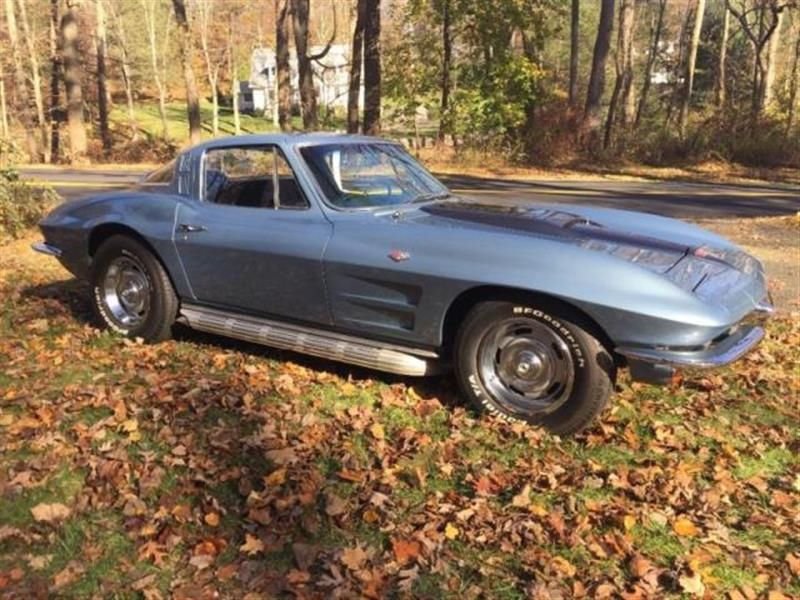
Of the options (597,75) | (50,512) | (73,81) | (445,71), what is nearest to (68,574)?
(50,512)

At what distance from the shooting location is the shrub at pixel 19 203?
34.4ft

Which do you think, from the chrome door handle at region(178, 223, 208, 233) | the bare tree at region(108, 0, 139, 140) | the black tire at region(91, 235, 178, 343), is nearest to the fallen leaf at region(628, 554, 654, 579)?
the chrome door handle at region(178, 223, 208, 233)

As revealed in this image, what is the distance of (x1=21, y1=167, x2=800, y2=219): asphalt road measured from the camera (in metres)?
13.5

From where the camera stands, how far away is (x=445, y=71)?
26.2 metres

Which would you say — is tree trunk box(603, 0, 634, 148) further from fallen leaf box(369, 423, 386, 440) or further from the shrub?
fallen leaf box(369, 423, 386, 440)

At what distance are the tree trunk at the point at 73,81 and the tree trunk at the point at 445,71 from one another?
13.3m

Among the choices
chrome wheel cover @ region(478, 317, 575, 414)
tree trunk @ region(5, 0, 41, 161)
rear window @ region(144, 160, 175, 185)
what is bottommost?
chrome wheel cover @ region(478, 317, 575, 414)

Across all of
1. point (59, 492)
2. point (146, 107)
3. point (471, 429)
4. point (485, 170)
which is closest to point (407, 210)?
point (471, 429)

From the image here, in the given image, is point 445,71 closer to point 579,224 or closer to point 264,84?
point 579,224

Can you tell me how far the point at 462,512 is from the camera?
3361 millimetres

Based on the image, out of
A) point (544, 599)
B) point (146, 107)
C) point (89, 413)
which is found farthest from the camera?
point (146, 107)

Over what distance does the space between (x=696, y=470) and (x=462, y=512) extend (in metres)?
1.27

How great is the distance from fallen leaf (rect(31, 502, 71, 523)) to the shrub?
804 cm

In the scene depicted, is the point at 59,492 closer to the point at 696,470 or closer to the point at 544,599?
the point at 544,599
